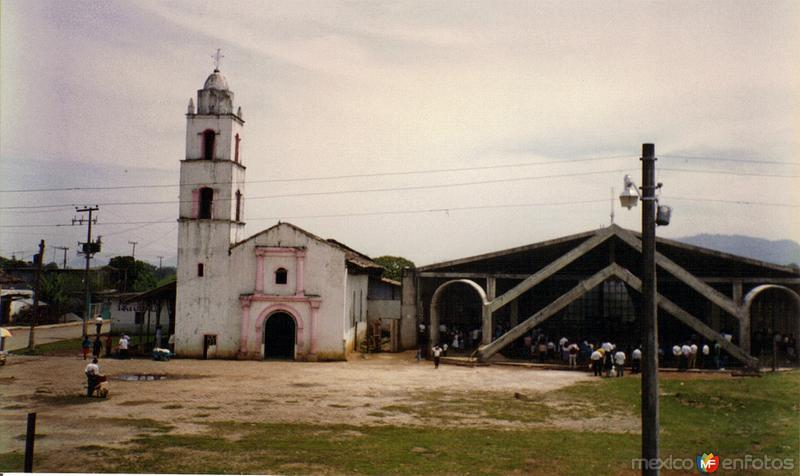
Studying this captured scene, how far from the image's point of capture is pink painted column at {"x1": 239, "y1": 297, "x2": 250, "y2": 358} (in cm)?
3228

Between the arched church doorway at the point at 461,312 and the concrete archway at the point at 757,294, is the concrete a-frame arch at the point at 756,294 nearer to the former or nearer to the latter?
the concrete archway at the point at 757,294

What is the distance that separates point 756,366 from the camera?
90.3ft

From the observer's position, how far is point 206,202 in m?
33.7

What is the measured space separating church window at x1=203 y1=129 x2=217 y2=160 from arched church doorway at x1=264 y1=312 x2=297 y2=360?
884cm

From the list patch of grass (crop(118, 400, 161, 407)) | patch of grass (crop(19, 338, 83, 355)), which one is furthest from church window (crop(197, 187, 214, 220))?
patch of grass (crop(118, 400, 161, 407))

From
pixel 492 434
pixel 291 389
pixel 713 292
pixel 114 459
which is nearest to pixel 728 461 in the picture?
pixel 492 434

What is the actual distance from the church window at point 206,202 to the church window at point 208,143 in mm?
1692

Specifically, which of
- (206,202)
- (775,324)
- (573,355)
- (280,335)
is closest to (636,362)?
(573,355)

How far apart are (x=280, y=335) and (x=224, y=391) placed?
11.4 meters

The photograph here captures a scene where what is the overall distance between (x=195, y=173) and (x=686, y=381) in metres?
24.5

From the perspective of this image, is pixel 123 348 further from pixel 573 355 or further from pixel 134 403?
pixel 573 355

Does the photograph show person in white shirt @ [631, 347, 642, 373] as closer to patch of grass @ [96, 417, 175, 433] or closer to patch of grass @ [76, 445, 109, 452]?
patch of grass @ [96, 417, 175, 433]

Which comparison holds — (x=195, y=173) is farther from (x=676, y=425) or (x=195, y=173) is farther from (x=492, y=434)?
(x=676, y=425)

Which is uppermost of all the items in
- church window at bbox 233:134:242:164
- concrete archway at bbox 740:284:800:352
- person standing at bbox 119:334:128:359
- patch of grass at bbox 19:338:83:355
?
church window at bbox 233:134:242:164
